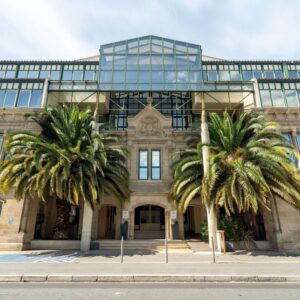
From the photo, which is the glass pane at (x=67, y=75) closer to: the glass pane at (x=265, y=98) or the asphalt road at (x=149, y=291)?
the glass pane at (x=265, y=98)

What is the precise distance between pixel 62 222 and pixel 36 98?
12947 millimetres

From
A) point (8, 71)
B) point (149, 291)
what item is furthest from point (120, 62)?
point (149, 291)

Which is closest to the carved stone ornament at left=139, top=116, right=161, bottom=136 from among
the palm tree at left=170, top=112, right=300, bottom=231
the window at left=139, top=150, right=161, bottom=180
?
the window at left=139, top=150, right=161, bottom=180

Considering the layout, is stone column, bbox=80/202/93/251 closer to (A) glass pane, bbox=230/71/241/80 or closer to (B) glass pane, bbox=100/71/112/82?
(B) glass pane, bbox=100/71/112/82

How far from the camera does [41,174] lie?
1541cm

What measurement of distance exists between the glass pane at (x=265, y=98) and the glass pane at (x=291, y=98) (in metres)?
1.82

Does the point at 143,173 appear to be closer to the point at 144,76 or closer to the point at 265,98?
the point at 144,76

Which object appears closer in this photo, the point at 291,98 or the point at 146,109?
the point at 291,98

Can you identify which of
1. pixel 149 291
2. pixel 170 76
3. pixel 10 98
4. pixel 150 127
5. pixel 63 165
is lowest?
pixel 149 291

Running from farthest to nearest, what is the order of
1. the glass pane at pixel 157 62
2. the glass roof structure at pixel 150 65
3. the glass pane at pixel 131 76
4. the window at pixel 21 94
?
the glass pane at pixel 157 62, the glass pane at pixel 131 76, the glass roof structure at pixel 150 65, the window at pixel 21 94

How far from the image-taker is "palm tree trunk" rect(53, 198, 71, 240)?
1825 centimetres

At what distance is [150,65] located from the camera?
2514 centimetres

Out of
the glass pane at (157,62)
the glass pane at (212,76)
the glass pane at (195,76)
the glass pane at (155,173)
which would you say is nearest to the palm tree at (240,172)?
the glass pane at (155,173)

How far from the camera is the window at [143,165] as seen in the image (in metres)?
22.4
